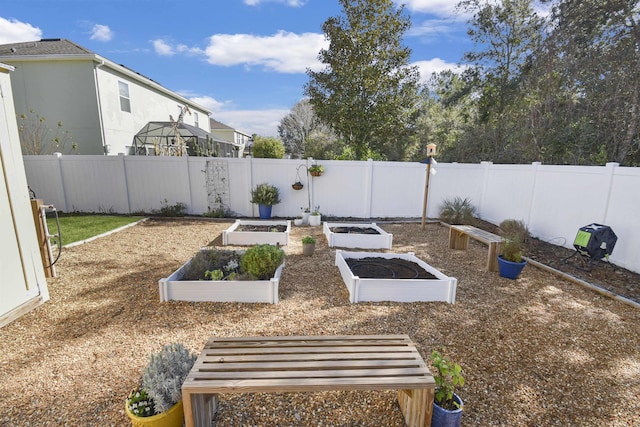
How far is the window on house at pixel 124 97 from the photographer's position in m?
11.5

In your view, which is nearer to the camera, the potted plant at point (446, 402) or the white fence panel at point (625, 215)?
the potted plant at point (446, 402)

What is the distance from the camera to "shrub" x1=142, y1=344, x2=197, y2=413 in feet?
5.57

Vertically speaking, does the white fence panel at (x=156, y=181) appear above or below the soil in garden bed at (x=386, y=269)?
above

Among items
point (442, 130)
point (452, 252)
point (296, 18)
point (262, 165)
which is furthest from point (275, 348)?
point (442, 130)

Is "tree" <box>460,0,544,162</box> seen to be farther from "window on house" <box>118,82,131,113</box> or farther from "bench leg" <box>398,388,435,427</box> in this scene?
"window on house" <box>118,82,131,113</box>

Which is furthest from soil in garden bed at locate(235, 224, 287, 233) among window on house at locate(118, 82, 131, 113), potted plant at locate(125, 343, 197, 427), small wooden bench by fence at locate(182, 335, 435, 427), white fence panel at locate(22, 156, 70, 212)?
window on house at locate(118, 82, 131, 113)

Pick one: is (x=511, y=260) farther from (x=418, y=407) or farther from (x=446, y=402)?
(x=418, y=407)

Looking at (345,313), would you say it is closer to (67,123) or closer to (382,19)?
(382,19)

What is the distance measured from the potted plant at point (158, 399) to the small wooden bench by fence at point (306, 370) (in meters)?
0.17

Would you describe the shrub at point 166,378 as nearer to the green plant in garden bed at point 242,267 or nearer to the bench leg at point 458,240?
the green plant in garden bed at point 242,267

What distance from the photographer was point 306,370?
1742mm

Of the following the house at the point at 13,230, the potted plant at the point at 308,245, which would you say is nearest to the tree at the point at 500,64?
the potted plant at the point at 308,245

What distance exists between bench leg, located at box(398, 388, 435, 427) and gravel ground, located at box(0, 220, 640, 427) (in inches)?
5.1

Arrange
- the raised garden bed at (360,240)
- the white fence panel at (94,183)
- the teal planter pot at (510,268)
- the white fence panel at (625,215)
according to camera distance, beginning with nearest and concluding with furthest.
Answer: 1. the teal planter pot at (510,268)
2. the white fence panel at (625,215)
3. the raised garden bed at (360,240)
4. the white fence panel at (94,183)
